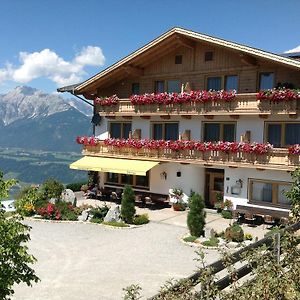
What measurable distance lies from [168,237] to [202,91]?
412 inches

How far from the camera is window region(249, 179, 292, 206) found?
25.0 metres

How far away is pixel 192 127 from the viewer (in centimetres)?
2848

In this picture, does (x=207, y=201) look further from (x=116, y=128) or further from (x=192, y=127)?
(x=116, y=128)

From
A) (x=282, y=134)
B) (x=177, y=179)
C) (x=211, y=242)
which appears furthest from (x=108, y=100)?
(x=211, y=242)

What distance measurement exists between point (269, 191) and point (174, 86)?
9.87 m

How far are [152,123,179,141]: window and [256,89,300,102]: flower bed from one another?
6.83m

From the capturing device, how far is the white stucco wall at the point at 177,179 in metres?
28.9

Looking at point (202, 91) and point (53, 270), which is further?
point (202, 91)

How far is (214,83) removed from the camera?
2831 cm

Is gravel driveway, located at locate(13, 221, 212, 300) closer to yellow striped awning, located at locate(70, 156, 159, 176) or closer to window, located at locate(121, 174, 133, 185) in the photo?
yellow striped awning, located at locate(70, 156, 159, 176)

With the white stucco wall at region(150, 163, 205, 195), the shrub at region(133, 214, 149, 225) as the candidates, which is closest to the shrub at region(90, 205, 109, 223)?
the shrub at region(133, 214, 149, 225)

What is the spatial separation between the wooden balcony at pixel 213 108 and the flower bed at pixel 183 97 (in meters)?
0.24

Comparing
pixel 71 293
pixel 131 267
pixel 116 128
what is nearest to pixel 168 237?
pixel 131 267

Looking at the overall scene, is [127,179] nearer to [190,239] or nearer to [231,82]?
[231,82]
